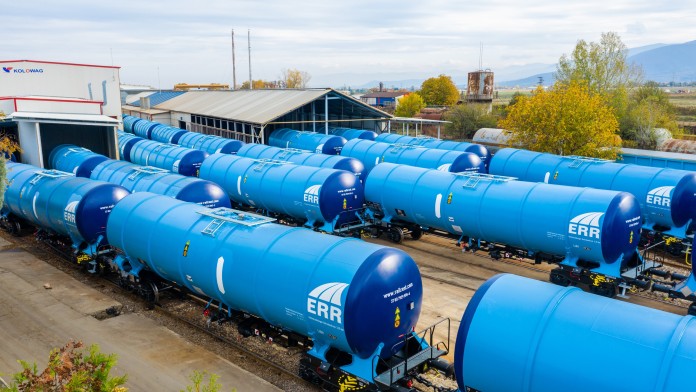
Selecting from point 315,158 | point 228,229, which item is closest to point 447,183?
point 315,158

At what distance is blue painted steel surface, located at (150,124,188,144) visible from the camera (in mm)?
45969

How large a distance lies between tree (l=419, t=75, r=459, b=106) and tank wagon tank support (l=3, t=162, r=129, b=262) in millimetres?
87870

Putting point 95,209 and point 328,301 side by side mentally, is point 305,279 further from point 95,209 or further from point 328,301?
point 95,209

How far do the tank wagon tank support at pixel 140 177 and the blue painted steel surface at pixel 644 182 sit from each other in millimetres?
16500

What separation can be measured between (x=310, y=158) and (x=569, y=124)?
17.1 meters

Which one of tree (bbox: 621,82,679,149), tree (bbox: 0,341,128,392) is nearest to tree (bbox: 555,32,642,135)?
tree (bbox: 621,82,679,149)

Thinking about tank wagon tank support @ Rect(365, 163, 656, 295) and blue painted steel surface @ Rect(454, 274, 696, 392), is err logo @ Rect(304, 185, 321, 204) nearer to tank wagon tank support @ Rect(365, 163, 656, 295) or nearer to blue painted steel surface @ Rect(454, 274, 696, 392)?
tank wagon tank support @ Rect(365, 163, 656, 295)

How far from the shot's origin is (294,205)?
2314 cm

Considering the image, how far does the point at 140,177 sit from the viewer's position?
2208 cm

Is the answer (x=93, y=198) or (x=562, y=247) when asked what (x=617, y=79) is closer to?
(x=562, y=247)

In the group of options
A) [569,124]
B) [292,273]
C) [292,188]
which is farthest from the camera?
[569,124]

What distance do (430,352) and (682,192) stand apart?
16.1 meters

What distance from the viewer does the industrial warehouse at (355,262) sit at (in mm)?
8531

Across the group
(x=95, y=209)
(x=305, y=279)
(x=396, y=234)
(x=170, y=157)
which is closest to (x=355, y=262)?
(x=305, y=279)
